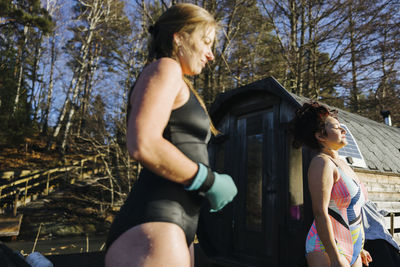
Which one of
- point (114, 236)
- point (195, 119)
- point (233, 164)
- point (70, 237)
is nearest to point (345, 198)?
point (195, 119)

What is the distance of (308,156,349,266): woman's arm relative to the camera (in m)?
1.97

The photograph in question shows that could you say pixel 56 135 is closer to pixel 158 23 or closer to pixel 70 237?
pixel 70 237

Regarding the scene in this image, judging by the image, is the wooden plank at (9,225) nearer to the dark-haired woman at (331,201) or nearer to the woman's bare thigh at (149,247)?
the dark-haired woman at (331,201)

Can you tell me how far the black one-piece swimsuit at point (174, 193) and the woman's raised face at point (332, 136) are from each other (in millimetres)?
1427

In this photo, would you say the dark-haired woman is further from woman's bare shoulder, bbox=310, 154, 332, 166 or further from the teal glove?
the teal glove

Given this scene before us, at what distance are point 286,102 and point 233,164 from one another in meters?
1.61

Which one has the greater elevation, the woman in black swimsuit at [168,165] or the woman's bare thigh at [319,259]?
the woman in black swimsuit at [168,165]

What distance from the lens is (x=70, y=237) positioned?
1130cm

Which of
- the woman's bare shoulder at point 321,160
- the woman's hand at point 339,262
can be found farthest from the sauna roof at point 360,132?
the woman's hand at point 339,262

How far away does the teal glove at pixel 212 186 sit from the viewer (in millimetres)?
1044

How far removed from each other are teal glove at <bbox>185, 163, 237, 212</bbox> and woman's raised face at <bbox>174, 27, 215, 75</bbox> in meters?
0.44

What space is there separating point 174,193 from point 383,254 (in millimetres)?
3435

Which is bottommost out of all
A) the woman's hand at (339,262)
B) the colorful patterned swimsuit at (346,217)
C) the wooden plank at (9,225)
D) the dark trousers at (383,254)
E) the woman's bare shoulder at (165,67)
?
the wooden plank at (9,225)

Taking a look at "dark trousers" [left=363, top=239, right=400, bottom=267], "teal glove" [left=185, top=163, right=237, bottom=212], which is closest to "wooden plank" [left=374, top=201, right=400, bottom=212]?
"dark trousers" [left=363, top=239, right=400, bottom=267]
